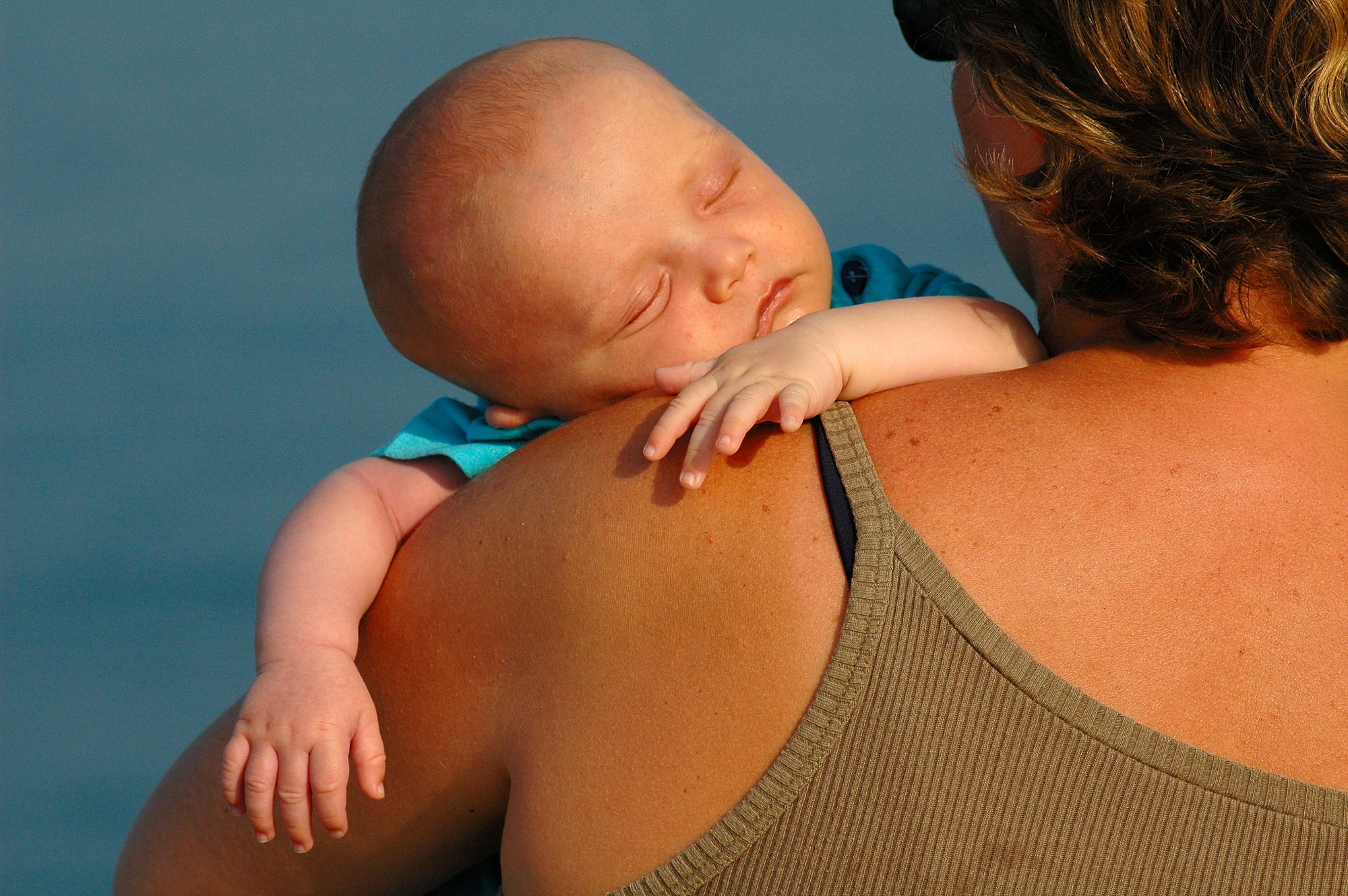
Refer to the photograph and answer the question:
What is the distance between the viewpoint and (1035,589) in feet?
2.75

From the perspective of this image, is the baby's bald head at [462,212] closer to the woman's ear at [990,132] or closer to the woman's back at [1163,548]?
the woman's ear at [990,132]

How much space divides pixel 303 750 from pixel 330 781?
35 mm

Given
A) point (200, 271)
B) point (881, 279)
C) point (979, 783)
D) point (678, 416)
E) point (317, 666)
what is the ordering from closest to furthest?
point (979, 783) → point (678, 416) → point (317, 666) → point (881, 279) → point (200, 271)

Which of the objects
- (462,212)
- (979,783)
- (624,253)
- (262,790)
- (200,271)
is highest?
(200,271)

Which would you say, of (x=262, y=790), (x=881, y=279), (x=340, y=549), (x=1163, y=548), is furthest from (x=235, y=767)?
(x=881, y=279)

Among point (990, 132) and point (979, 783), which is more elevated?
point (990, 132)

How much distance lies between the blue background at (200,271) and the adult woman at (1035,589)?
207 centimetres

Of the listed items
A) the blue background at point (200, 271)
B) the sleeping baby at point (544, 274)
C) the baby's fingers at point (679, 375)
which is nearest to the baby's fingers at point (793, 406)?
the baby's fingers at point (679, 375)

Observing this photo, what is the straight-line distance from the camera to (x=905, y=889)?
838mm

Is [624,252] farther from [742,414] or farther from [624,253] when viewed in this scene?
[742,414]

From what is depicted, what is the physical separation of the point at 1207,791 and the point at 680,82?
A: 3069 millimetres

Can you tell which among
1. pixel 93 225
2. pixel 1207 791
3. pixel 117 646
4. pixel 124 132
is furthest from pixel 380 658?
pixel 124 132

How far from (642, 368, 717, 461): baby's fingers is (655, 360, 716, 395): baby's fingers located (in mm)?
36

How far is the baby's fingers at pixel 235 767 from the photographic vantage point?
1027 mm
